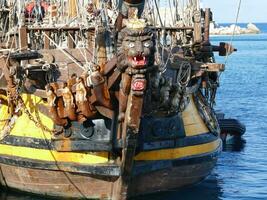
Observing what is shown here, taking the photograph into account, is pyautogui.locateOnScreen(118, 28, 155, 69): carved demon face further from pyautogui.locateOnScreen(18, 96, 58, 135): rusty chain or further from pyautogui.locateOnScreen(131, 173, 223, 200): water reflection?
pyautogui.locateOnScreen(131, 173, 223, 200): water reflection

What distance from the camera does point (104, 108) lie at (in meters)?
11.5

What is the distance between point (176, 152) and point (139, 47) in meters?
3.53

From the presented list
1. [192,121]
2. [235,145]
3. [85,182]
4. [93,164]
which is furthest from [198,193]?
[235,145]

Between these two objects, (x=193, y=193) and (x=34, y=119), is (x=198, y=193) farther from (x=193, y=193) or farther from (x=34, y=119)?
(x=34, y=119)

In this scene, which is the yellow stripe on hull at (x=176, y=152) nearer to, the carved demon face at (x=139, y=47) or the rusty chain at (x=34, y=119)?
the rusty chain at (x=34, y=119)

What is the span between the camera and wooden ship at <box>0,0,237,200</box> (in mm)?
11133

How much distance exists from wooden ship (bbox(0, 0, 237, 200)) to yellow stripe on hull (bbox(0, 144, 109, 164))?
0.02 metres

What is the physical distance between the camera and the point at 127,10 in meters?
11.0

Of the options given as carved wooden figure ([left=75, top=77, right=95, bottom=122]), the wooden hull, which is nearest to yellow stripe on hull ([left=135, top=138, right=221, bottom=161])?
the wooden hull

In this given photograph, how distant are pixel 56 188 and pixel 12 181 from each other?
1246mm

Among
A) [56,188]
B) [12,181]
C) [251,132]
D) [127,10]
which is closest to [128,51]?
[127,10]

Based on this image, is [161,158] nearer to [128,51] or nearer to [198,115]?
[198,115]

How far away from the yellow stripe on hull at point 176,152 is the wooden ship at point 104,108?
0.07 feet

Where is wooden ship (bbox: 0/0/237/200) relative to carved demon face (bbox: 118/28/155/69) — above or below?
below
